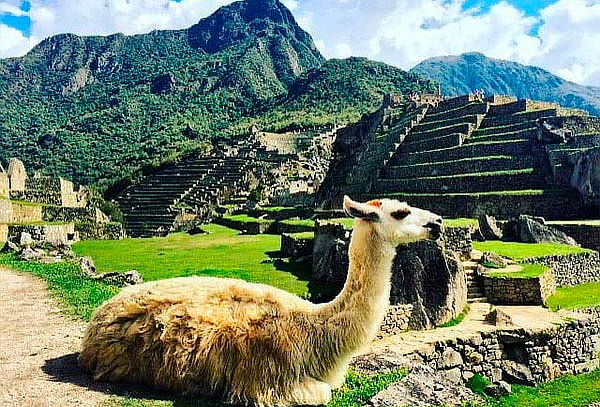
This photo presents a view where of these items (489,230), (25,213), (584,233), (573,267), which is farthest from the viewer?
(25,213)

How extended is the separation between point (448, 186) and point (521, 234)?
9874mm

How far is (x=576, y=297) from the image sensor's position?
57.8 feet

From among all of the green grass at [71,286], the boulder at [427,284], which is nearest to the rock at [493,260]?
the boulder at [427,284]

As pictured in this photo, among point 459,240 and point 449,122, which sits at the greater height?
point 449,122

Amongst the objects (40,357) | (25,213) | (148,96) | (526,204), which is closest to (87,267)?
(40,357)

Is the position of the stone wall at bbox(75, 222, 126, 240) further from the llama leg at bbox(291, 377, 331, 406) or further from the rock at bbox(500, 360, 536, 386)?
the llama leg at bbox(291, 377, 331, 406)

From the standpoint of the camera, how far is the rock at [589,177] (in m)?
28.9

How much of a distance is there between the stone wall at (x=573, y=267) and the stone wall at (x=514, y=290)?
3.41 metres

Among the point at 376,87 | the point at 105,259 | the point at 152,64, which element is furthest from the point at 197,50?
the point at 105,259

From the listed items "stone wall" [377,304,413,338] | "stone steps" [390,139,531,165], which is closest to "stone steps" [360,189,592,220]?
"stone steps" [390,139,531,165]

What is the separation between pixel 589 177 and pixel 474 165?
22.0ft

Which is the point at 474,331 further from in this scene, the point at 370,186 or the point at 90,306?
the point at 370,186

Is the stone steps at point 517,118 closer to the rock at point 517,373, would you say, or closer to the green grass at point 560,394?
the green grass at point 560,394

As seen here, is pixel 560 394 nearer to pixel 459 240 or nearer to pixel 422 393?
pixel 422 393
